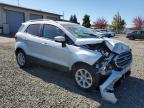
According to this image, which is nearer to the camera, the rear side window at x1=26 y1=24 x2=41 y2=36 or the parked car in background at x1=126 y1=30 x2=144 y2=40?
the rear side window at x1=26 y1=24 x2=41 y2=36

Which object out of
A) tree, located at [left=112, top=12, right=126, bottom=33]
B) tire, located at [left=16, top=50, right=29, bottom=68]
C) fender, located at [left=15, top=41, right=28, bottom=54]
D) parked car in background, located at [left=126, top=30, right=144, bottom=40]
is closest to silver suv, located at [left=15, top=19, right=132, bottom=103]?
fender, located at [left=15, top=41, right=28, bottom=54]

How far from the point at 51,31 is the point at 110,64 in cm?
227

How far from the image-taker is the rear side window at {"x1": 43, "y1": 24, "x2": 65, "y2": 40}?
19.8 ft

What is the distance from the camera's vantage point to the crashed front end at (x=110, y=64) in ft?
15.4

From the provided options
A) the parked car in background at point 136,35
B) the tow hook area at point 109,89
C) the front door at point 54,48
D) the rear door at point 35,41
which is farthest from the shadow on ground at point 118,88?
the parked car in background at point 136,35

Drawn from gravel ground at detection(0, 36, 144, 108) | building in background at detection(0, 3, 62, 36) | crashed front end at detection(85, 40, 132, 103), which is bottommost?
gravel ground at detection(0, 36, 144, 108)

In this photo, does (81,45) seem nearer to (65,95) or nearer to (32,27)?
(65,95)


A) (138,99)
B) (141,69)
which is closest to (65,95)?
(138,99)

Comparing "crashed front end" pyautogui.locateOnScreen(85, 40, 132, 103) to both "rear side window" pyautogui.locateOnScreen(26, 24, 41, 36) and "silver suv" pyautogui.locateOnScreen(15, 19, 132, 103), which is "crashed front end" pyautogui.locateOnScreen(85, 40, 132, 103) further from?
"rear side window" pyautogui.locateOnScreen(26, 24, 41, 36)

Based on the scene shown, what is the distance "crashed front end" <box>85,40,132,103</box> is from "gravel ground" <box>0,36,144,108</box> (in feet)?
1.08

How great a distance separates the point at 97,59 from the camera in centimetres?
492

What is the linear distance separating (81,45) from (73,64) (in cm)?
57

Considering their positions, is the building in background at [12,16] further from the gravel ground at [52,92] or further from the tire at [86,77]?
the tire at [86,77]

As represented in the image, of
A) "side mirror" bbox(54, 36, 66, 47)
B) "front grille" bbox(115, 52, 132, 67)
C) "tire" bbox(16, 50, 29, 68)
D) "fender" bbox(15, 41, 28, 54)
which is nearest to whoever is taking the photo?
"front grille" bbox(115, 52, 132, 67)
